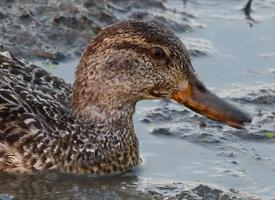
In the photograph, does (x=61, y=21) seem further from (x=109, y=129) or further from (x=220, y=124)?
(x=109, y=129)

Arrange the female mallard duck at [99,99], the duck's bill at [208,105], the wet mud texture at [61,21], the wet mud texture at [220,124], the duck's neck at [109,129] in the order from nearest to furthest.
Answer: the female mallard duck at [99,99] → the duck's bill at [208,105] → the duck's neck at [109,129] → the wet mud texture at [220,124] → the wet mud texture at [61,21]

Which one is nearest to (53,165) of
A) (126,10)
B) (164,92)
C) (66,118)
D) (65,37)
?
(66,118)

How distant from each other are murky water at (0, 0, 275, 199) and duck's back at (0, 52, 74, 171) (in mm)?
304

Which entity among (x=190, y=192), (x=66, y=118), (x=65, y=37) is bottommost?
(x=190, y=192)

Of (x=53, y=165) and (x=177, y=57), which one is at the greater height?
(x=177, y=57)

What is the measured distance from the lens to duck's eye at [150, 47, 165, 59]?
9.06 m

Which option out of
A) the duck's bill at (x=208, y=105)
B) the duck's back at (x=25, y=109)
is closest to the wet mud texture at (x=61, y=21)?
the duck's back at (x=25, y=109)

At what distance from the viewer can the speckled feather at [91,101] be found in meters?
8.82

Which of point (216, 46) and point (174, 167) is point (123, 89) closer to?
point (174, 167)

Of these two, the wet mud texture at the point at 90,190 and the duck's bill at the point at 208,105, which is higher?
the duck's bill at the point at 208,105

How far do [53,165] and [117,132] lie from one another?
2.37 ft

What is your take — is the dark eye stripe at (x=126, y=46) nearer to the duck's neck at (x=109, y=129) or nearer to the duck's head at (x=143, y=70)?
the duck's head at (x=143, y=70)

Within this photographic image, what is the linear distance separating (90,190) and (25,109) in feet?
2.72

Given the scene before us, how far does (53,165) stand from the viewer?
8.92 metres
